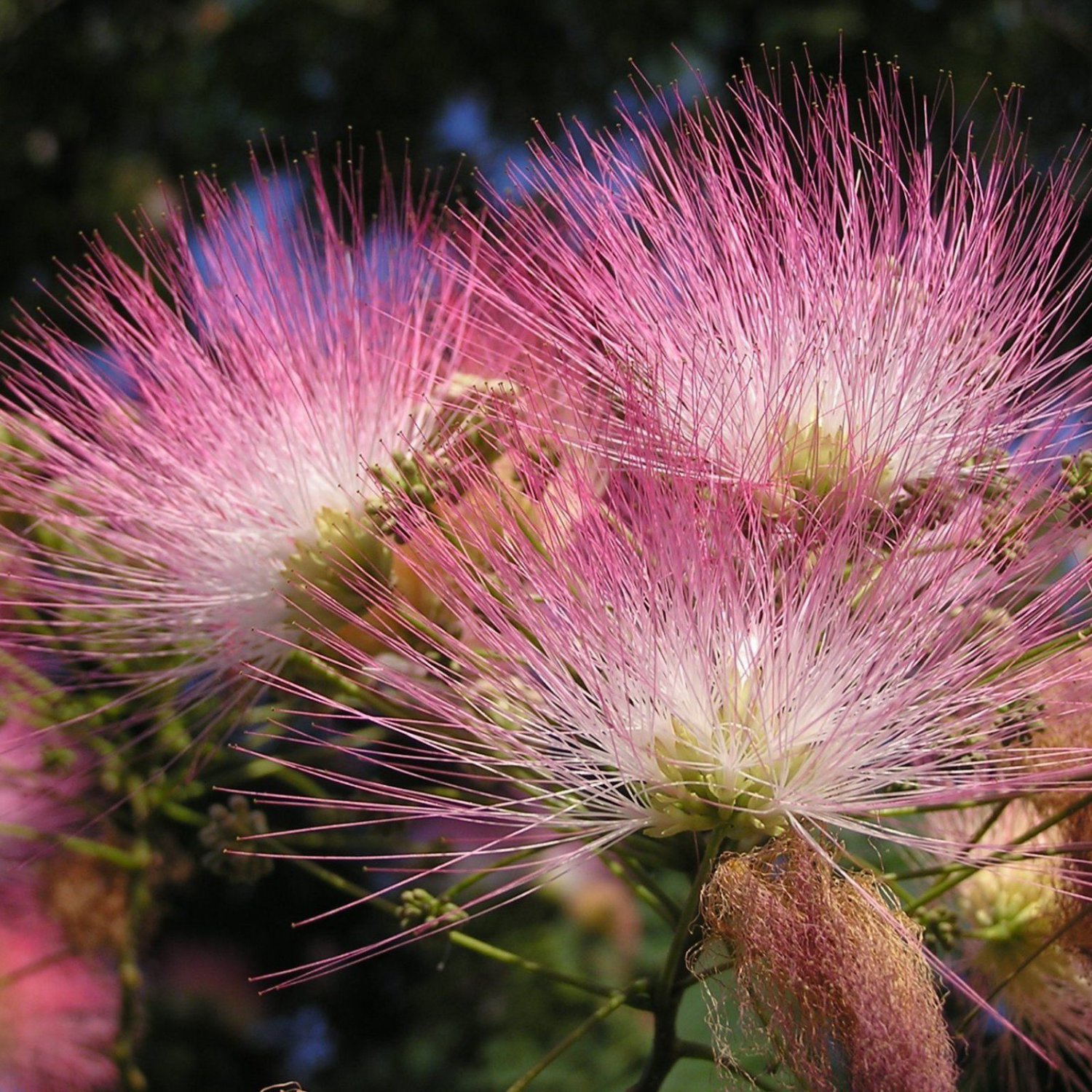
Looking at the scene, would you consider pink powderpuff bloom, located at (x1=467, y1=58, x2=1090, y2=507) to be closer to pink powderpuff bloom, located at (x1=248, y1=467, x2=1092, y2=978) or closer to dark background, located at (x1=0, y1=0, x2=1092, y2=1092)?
pink powderpuff bloom, located at (x1=248, y1=467, x2=1092, y2=978)

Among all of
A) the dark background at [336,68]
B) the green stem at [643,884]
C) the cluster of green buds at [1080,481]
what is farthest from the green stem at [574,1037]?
the dark background at [336,68]

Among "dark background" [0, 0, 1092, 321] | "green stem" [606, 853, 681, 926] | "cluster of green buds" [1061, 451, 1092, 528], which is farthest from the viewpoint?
"dark background" [0, 0, 1092, 321]

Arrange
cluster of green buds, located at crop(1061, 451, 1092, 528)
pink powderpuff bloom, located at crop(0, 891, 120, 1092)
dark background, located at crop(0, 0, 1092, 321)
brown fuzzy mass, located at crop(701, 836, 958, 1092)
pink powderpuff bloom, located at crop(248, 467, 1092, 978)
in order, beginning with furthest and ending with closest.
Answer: dark background, located at crop(0, 0, 1092, 321) < pink powderpuff bloom, located at crop(0, 891, 120, 1092) < cluster of green buds, located at crop(1061, 451, 1092, 528) < pink powderpuff bloom, located at crop(248, 467, 1092, 978) < brown fuzzy mass, located at crop(701, 836, 958, 1092)

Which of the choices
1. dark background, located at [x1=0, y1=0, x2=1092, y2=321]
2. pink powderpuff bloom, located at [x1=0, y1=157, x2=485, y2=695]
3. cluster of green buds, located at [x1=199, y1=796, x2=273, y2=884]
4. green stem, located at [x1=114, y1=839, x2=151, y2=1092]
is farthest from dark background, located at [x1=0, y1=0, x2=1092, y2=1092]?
pink powderpuff bloom, located at [x1=0, y1=157, x2=485, y2=695]

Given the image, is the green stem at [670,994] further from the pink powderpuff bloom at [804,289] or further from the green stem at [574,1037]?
the pink powderpuff bloom at [804,289]

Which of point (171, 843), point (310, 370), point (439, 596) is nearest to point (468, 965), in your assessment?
point (171, 843)

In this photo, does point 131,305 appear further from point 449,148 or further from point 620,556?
point 449,148
